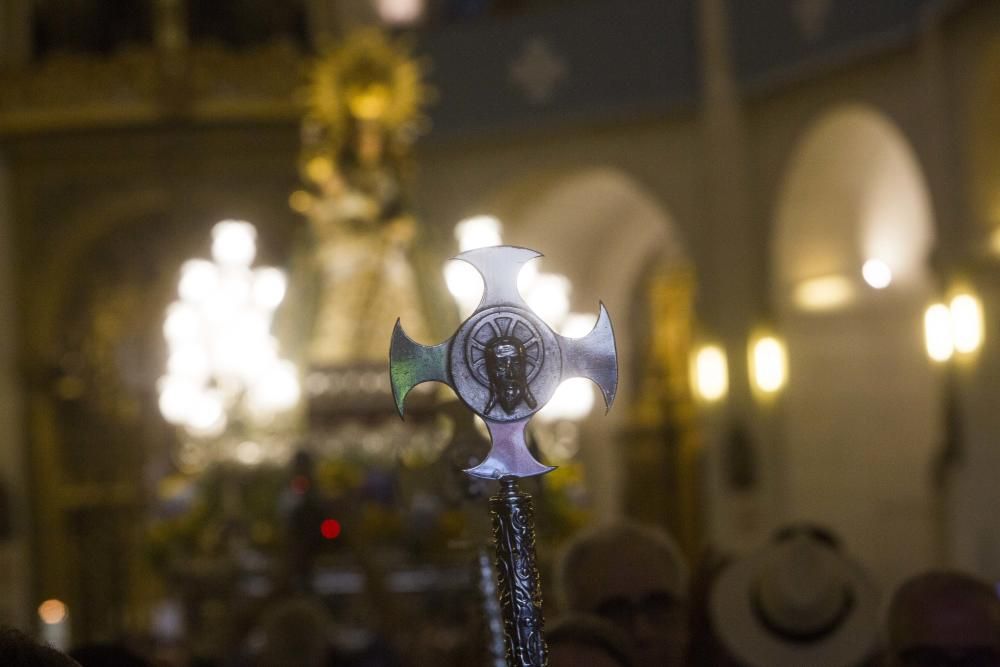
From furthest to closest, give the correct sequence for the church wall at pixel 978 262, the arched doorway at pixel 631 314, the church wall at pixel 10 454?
1. the arched doorway at pixel 631 314
2. the church wall at pixel 10 454
3. the church wall at pixel 978 262

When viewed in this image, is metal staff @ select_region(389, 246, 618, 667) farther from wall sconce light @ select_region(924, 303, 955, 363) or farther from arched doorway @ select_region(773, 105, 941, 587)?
arched doorway @ select_region(773, 105, 941, 587)

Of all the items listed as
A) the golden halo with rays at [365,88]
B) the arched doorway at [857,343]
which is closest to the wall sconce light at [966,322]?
the arched doorway at [857,343]

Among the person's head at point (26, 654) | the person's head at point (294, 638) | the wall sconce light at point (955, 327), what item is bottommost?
the person's head at point (294, 638)

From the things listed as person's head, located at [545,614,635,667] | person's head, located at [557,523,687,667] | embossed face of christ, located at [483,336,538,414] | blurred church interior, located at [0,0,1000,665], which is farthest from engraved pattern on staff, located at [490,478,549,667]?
blurred church interior, located at [0,0,1000,665]

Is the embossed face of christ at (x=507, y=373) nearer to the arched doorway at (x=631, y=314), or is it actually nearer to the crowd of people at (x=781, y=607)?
the crowd of people at (x=781, y=607)

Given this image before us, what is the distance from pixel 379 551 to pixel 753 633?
20.7ft

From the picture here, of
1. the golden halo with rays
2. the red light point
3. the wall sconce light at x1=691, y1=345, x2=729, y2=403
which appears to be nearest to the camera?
the red light point

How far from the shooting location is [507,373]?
2217 millimetres

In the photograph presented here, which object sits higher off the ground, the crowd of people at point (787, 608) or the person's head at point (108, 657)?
the person's head at point (108, 657)

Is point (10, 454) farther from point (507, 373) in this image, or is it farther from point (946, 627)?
point (507, 373)

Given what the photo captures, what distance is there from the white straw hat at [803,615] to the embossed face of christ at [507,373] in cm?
212

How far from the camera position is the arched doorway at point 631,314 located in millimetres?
15633

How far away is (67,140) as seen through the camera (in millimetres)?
14961

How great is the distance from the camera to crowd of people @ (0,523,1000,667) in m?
3.79
